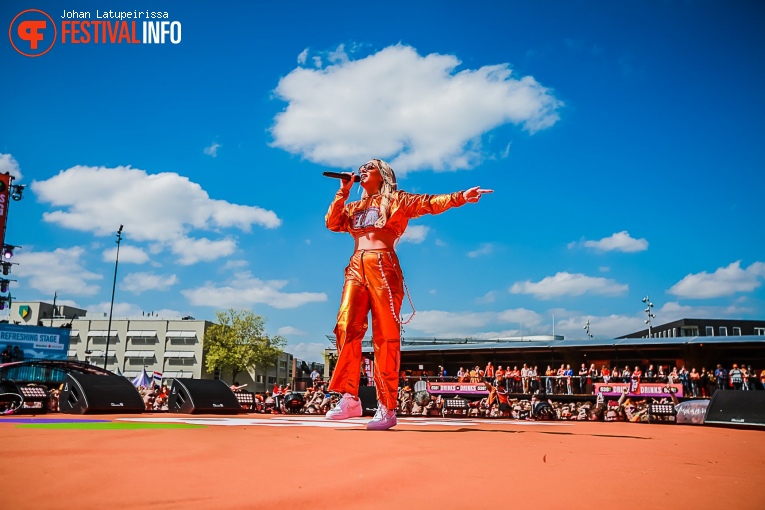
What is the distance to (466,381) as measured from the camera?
25.0 metres

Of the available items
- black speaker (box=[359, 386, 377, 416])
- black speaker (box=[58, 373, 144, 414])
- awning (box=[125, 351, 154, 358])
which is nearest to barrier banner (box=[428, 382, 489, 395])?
black speaker (box=[359, 386, 377, 416])

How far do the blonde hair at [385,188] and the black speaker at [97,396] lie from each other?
543cm

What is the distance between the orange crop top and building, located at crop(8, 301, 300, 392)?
219 ft

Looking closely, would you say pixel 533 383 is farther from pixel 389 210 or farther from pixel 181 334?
pixel 181 334

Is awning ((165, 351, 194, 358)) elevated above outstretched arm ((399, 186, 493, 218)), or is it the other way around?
outstretched arm ((399, 186, 493, 218))

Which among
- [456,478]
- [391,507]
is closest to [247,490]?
[391,507]

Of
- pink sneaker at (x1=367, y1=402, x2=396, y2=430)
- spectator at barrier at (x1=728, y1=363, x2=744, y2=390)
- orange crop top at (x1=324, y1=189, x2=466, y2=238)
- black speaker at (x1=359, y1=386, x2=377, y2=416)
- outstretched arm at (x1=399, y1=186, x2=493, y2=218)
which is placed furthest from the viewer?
spectator at barrier at (x1=728, y1=363, x2=744, y2=390)

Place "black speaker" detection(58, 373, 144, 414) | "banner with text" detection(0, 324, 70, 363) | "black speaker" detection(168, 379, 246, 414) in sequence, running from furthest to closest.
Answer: "banner with text" detection(0, 324, 70, 363), "black speaker" detection(168, 379, 246, 414), "black speaker" detection(58, 373, 144, 414)

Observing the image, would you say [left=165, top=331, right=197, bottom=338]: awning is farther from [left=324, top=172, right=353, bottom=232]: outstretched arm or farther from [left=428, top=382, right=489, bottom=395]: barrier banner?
[left=324, top=172, right=353, bottom=232]: outstretched arm

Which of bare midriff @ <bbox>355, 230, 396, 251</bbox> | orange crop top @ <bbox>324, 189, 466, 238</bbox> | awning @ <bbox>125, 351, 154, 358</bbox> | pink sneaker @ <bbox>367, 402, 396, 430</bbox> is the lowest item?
awning @ <bbox>125, 351, 154, 358</bbox>

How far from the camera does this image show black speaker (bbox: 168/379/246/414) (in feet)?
30.5

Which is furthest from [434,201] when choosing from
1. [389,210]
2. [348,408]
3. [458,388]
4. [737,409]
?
[458,388]

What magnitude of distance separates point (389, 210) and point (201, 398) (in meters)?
5.26

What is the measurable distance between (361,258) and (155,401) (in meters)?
15.2
